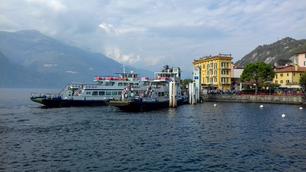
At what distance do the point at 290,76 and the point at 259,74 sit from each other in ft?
62.1

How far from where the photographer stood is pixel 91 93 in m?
105

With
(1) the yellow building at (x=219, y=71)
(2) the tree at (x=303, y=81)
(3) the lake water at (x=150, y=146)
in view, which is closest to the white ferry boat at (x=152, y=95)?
(3) the lake water at (x=150, y=146)

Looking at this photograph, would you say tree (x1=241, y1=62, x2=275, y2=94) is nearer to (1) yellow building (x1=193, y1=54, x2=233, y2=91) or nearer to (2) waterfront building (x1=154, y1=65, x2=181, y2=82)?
(1) yellow building (x1=193, y1=54, x2=233, y2=91)

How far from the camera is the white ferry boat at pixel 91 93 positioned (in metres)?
98.9

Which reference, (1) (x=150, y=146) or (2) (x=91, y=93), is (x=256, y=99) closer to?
(2) (x=91, y=93)

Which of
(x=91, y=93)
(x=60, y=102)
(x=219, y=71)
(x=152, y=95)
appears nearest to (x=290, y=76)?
(x=219, y=71)

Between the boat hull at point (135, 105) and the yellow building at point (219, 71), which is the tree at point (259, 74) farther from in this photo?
the boat hull at point (135, 105)

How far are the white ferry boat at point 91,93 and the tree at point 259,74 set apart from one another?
45.6 meters

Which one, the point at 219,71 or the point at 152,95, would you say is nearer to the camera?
the point at 152,95

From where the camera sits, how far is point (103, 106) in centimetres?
10381

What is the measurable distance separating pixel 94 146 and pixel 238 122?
1283 inches

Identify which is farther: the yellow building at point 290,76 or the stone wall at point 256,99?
the yellow building at point 290,76

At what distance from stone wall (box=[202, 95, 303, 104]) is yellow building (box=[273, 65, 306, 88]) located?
2728cm

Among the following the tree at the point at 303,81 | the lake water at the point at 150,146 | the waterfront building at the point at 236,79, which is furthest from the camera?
the waterfront building at the point at 236,79
